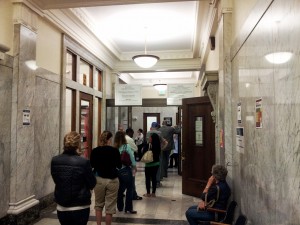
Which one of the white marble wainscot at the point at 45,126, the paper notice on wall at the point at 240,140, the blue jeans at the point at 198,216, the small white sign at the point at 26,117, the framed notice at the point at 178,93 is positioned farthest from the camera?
the framed notice at the point at 178,93

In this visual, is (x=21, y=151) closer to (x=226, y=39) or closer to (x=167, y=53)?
(x=226, y=39)

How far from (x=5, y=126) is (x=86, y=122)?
3.45 metres

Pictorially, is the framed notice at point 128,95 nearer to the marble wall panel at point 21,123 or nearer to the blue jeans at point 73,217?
the marble wall panel at point 21,123

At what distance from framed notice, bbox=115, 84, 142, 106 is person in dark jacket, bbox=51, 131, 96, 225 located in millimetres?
5752

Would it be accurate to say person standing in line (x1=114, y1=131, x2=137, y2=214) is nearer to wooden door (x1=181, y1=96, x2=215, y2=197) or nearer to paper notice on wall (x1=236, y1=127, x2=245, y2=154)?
wooden door (x1=181, y1=96, x2=215, y2=197)

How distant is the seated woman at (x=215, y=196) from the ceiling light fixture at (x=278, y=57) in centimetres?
173

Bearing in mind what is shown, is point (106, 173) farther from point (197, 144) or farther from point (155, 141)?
point (197, 144)

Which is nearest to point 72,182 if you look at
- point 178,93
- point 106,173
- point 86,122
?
point 106,173

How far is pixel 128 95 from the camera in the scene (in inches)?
339

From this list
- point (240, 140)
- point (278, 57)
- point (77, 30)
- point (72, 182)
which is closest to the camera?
point (278, 57)

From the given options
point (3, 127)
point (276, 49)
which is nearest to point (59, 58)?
point (3, 127)

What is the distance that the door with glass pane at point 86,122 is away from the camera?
712 cm

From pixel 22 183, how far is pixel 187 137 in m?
3.40

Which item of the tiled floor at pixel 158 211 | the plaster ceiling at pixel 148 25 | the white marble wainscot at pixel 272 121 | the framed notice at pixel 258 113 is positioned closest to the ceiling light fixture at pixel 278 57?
the white marble wainscot at pixel 272 121
